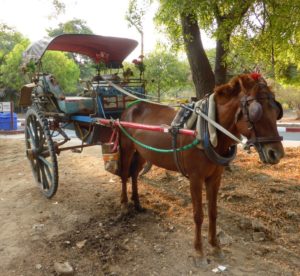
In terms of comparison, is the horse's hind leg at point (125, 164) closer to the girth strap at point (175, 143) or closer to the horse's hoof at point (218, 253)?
the girth strap at point (175, 143)

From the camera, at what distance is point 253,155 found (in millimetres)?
7598

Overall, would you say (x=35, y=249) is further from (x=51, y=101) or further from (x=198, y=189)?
(x=51, y=101)

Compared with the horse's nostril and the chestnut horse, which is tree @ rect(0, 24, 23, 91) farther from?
the horse's nostril

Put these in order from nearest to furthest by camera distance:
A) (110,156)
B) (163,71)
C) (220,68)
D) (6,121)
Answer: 1. (110,156)
2. (220,68)
3. (6,121)
4. (163,71)

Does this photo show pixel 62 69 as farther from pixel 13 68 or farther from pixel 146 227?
pixel 146 227

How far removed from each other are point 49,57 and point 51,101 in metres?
24.8

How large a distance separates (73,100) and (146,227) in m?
2.14

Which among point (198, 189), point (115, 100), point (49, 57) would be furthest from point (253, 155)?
point (49, 57)

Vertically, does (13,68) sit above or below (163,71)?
above

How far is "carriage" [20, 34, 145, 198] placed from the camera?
182 inches

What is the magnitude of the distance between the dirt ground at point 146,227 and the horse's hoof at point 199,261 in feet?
0.05

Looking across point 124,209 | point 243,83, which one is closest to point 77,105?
point 124,209

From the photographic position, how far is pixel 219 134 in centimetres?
309

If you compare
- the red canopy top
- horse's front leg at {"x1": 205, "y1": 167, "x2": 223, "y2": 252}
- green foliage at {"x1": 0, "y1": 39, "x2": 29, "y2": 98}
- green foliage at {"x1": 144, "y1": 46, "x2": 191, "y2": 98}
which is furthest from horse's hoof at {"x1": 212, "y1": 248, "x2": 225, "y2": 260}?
green foliage at {"x1": 0, "y1": 39, "x2": 29, "y2": 98}
